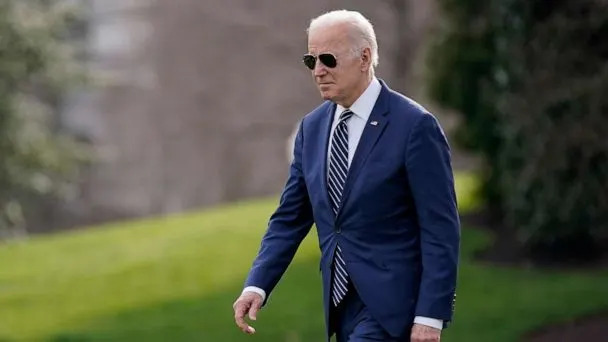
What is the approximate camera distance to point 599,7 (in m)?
10.8

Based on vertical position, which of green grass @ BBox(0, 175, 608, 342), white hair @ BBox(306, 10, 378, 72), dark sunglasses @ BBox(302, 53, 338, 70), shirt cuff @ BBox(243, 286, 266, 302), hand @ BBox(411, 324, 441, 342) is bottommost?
green grass @ BBox(0, 175, 608, 342)

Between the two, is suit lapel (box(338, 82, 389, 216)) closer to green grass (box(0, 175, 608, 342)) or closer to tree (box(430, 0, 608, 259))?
green grass (box(0, 175, 608, 342))

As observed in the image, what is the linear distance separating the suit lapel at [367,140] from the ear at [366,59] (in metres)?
0.14

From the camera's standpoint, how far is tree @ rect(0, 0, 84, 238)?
12492mm

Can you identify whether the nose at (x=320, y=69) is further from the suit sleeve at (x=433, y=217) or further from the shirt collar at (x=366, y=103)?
the suit sleeve at (x=433, y=217)

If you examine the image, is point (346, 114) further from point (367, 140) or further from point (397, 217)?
point (397, 217)

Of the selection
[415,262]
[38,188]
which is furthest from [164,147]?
[415,262]

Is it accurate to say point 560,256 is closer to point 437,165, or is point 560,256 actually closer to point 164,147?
point 437,165

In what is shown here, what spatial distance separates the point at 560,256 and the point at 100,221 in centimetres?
2261

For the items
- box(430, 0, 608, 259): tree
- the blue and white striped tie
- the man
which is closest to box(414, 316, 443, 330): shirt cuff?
the man

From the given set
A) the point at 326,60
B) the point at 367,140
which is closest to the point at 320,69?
the point at 326,60

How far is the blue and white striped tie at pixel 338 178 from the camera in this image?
445 cm

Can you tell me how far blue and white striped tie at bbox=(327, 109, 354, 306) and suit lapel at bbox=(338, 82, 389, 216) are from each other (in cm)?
3

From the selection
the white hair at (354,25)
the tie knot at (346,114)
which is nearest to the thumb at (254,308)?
the tie knot at (346,114)
